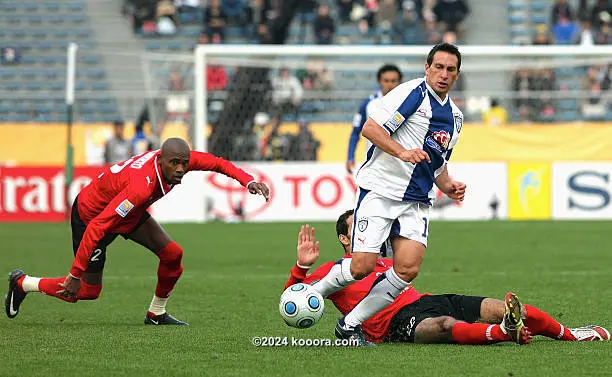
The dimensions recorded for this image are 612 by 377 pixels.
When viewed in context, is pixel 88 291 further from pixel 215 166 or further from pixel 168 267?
pixel 215 166

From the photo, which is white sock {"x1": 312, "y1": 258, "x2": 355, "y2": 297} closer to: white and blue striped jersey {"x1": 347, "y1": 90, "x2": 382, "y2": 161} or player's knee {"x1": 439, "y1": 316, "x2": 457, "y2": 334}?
player's knee {"x1": 439, "y1": 316, "x2": 457, "y2": 334}

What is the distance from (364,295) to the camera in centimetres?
807

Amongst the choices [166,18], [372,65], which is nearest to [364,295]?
[372,65]

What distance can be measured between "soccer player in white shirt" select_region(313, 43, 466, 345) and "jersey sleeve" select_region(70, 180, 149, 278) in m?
1.59

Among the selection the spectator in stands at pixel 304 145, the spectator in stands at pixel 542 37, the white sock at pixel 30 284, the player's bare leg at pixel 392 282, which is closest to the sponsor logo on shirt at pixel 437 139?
the player's bare leg at pixel 392 282

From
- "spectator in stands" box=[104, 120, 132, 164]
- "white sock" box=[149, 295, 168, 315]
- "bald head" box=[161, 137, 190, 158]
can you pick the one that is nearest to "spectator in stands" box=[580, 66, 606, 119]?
"spectator in stands" box=[104, 120, 132, 164]

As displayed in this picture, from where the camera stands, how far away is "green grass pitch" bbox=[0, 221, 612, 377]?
22.4ft

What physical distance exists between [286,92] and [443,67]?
1673 cm

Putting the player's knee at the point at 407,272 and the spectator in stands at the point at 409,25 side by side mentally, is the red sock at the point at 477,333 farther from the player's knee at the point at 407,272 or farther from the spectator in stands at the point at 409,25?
the spectator in stands at the point at 409,25

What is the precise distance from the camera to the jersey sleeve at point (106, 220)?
8.38 meters

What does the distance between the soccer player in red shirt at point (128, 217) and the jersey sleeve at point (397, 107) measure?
1.21m

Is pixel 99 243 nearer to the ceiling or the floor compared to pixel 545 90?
nearer to the floor

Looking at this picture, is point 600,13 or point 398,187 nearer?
point 398,187

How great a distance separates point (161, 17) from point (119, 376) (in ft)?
79.8
